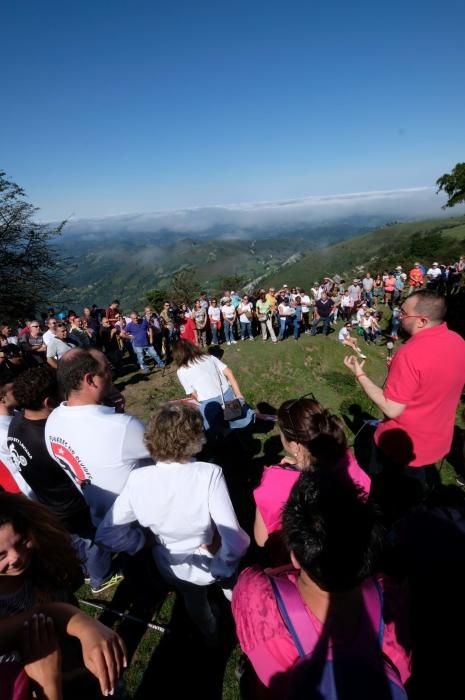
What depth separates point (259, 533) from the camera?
244 centimetres

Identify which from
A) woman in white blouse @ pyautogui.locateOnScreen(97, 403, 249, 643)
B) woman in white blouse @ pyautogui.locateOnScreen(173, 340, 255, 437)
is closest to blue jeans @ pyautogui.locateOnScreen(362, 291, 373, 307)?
woman in white blouse @ pyautogui.locateOnScreen(173, 340, 255, 437)

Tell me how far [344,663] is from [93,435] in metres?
2.05

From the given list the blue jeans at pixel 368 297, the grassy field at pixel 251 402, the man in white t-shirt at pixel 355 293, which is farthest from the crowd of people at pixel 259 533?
the blue jeans at pixel 368 297


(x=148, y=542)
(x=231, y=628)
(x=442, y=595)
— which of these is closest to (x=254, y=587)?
(x=442, y=595)

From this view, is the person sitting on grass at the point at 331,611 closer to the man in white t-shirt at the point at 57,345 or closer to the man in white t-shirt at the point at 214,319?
the man in white t-shirt at the point at 57,345

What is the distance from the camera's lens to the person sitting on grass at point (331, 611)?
1175 millimetres

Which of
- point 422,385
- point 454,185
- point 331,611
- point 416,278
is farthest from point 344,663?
point 454,185

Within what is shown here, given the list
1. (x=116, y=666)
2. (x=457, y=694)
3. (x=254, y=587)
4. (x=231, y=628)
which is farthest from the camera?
(x=231, y=628)

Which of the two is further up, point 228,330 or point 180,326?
point 180,326

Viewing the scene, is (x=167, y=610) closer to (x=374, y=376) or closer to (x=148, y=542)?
(x=148, y=542)

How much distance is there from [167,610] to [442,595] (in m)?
2.67

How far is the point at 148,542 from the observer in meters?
2.77

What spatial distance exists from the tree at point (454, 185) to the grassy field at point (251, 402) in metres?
39.4

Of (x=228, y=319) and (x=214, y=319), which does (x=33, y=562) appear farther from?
(x=228, y=319)
